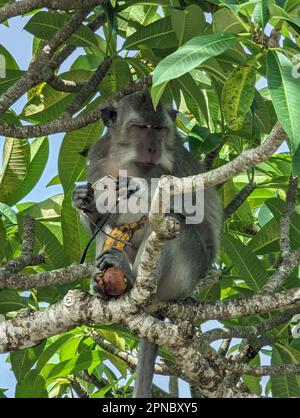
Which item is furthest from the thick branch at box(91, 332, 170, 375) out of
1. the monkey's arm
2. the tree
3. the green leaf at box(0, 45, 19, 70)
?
the green leaf at box(0, 45, 19, 70)

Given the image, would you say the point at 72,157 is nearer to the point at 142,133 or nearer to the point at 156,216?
the point at 142,133

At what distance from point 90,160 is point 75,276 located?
1.08 meters

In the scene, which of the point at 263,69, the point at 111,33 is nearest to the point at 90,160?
the point at 111,33

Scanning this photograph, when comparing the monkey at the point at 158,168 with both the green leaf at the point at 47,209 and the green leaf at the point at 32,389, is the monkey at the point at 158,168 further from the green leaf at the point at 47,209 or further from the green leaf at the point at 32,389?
the green leaf at the point at 32,389

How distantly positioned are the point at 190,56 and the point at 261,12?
0.41m

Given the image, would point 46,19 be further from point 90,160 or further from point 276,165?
point 276,165

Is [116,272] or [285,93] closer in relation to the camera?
[285,93]

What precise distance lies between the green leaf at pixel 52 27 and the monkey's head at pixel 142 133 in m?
0.49

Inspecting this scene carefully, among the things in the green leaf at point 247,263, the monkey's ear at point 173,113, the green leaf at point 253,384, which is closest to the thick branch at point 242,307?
the green leaf at point 247,263

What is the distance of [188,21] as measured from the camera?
193 inches

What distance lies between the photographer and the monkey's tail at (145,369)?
5012mm

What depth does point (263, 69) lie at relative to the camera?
4.82 meters

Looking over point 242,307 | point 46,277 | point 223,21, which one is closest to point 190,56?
point 223,21

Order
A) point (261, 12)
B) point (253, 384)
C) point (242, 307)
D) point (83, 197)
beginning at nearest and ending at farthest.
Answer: point (261, 12)
point (242, 307)
point (83, 197)
point (253, 384)
